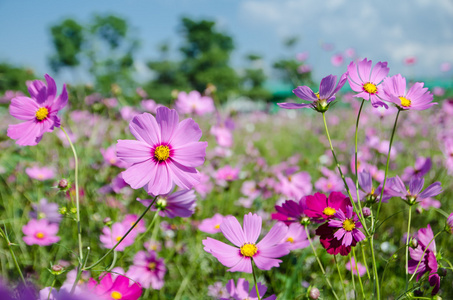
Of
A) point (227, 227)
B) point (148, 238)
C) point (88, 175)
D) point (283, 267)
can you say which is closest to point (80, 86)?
point (88, 175)

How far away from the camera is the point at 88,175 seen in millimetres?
1548

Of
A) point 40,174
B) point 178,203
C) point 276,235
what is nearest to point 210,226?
point 178,203

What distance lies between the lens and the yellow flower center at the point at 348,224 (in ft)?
1.71

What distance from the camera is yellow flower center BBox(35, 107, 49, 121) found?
0.62m

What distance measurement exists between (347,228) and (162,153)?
0.33 metres

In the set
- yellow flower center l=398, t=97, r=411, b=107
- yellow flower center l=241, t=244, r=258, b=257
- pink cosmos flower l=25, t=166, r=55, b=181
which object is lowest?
yellow flower center l=241, t=244, r=258, b=257

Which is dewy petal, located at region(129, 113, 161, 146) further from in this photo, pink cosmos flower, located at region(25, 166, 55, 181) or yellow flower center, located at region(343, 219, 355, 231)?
pink cosmos flower, located at region(25, 166, 55, 181)

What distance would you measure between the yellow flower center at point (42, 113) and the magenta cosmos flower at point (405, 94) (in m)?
0.63

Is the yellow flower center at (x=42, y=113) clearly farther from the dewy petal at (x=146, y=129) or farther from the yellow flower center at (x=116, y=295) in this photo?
the yellow flower center at (x=116, y=295)

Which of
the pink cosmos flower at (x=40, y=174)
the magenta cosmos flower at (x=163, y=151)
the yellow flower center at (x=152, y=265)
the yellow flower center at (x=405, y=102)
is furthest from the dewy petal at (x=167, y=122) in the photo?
the pink cosmos flower at (x=40, y=174)

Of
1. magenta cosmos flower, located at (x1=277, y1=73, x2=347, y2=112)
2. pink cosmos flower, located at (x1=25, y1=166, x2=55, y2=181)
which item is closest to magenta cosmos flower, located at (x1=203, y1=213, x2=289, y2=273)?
magenta cosmos flower, located at (x1=277, y1=73, x2=347, y2=112)

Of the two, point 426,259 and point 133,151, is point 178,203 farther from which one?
point 426,259

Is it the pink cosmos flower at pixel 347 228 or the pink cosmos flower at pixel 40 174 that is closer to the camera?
the pink cosmos flower at pixel 347 228

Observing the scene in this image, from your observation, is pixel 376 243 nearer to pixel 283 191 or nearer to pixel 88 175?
pixel 283 191
